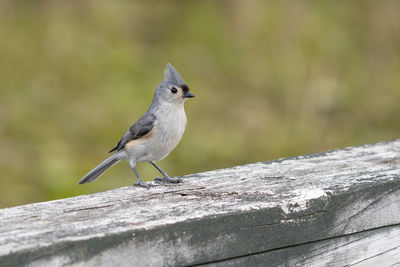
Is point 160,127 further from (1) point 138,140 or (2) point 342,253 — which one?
(2) point 342,253

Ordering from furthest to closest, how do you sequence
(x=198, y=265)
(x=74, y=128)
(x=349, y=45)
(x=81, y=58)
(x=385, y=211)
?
(x=349, y=45) < (x=81, y=58) < (x=74, y=128) < (x=385, y=211) < (x=198, y=265)

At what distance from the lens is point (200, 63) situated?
5195 mm

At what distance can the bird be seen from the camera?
10.7ft

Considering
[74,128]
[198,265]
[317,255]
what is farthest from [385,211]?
[74,128]

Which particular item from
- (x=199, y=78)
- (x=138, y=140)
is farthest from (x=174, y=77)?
(x=199, y=78)

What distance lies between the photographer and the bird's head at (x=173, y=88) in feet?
10.8

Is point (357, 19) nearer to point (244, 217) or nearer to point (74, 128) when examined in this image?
point (74, 128)

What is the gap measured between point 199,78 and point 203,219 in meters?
3.34

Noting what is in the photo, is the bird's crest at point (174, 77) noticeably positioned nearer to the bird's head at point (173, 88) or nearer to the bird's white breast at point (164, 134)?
the bird's head at point (173, 88)

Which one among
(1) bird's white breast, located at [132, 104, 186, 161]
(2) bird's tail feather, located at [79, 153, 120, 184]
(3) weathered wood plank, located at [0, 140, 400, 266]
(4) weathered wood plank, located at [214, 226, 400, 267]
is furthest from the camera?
(2) bird's tail feather, located at [79, 153, 120, 184]

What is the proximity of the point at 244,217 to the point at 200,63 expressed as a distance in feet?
11.3

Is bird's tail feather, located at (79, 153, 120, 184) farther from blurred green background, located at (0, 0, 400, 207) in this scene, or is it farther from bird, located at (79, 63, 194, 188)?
blurred green background, located at (0, 0, 400, 207)

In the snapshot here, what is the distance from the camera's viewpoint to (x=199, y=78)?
16.5ft

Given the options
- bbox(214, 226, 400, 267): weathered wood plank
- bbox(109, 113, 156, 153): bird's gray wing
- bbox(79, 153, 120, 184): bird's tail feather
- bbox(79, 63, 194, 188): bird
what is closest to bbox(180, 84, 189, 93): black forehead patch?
bbox(79, 63, 194, 188): bird
